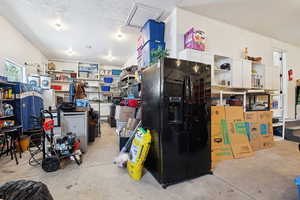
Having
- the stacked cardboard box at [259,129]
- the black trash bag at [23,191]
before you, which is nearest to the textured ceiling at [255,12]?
the stacked cardboard box at [259,129]

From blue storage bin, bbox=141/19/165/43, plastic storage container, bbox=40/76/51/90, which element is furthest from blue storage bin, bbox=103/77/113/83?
blue storage bin, bbox=141/19/165/43

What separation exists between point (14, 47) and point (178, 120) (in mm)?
4893

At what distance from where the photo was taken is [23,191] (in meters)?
0.91

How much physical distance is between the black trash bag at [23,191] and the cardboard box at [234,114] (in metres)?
2.88

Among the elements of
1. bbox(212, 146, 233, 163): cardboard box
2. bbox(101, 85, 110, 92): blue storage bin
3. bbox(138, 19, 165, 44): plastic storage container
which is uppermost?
bbox(138, 19, 165, 44): plastic storage container

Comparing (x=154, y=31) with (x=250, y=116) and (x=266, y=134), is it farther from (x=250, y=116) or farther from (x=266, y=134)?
(x=266, y=134)

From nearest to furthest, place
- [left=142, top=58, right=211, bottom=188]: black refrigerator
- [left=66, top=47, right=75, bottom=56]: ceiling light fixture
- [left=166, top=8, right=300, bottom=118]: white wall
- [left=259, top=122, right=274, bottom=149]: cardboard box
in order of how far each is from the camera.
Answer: [left=142, top=58, right=211, bottom=188]: black refrigerator → [left=166, top=8, right=300, bottom=118]: white wall → [left=259, top=122, right=274, bottom=149]: cardboard box → [left=66, top=47, right=75, bottom=56]: ceiling light fixture

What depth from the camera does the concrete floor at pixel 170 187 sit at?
5.12 ft

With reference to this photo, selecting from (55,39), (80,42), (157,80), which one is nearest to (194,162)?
(157,80)

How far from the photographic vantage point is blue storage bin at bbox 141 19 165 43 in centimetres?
306

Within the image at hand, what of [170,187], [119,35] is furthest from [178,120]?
[119,35]

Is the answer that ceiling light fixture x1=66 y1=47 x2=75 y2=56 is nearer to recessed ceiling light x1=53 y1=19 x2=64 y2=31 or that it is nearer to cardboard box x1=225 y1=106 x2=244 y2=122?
recessed ceiling light x1=53 y1=19 x2=64 y2=31

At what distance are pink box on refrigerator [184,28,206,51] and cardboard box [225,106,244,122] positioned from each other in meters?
1.35

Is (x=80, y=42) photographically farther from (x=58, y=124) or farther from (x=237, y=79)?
(x=237, y=79)
